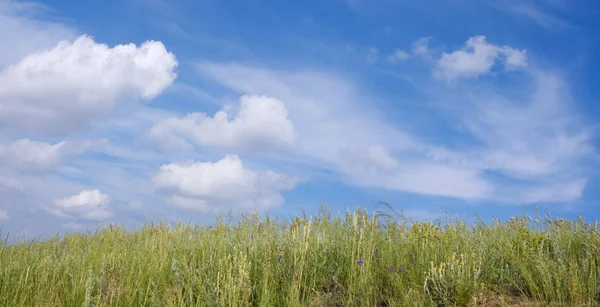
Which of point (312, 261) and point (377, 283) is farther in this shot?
point (312, 261)

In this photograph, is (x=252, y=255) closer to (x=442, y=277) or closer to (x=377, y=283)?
(x=377, y=283)

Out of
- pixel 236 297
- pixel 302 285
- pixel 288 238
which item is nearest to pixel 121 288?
pixel 236 297

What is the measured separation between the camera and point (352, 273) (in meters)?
4.89

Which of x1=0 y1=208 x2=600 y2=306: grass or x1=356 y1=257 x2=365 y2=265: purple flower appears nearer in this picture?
x1=0 y1=208 x2=600 y2=306: grass

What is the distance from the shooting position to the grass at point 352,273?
14.6 feet

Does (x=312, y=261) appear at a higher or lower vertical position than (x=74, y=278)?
higher

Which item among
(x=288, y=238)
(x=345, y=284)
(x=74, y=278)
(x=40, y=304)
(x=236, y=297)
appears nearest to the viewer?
(x=236, y=297)

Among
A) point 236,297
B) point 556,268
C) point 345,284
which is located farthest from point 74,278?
point 556,268

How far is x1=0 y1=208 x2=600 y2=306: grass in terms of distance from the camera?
445cm

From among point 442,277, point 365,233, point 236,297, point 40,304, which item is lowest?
point 40,304

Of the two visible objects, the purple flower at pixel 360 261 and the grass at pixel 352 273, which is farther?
the purple flower at pixel 360 261

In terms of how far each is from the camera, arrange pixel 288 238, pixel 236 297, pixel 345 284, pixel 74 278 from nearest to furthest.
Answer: pixel 236 297
pixel 345 284
pixel 74 278
pixel 288 238

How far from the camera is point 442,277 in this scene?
446cm

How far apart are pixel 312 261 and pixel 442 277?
5.06ft
